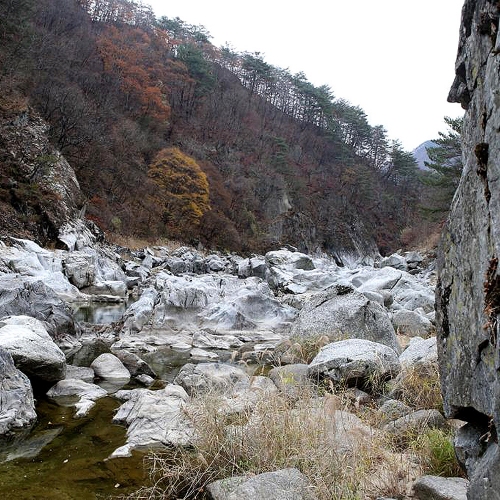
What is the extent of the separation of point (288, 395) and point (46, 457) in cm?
222

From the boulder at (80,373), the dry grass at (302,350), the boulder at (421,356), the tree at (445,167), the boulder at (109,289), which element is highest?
the tree at (445,167)

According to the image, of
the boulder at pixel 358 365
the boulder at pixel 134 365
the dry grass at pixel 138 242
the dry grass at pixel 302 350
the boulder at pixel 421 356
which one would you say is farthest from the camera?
the dry grass at pixel 138 242

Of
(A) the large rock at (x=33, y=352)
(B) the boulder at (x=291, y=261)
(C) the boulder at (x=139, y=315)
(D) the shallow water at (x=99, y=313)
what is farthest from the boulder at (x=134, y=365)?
(B) the boulder at (x=291, y=261)

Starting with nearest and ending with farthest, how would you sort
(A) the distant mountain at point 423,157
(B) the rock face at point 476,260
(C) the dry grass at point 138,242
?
(B) the rock face at point 476,260 → (C) the dry grass at point 138,242 → (A) the distant mountain at point 423,157

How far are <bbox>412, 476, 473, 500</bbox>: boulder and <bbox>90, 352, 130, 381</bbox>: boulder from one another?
490 cm

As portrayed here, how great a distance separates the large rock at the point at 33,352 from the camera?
5.46 metres

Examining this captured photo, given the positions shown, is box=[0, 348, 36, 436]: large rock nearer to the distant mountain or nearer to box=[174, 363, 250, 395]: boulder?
box=[174, 363, 250, 395]: boulder

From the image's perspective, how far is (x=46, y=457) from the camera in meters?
4.02

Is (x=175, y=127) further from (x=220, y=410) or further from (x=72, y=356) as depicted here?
(x=220, y=410)

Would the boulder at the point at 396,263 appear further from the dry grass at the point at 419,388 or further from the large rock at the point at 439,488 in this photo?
the large rock at the point at 439,488

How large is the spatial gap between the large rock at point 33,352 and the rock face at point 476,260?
4.85 metres

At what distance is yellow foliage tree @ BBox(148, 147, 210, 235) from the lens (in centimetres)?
3397

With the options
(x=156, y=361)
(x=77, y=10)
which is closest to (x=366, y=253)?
(x=77, y=10)

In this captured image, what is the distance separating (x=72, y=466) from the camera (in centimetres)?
389
